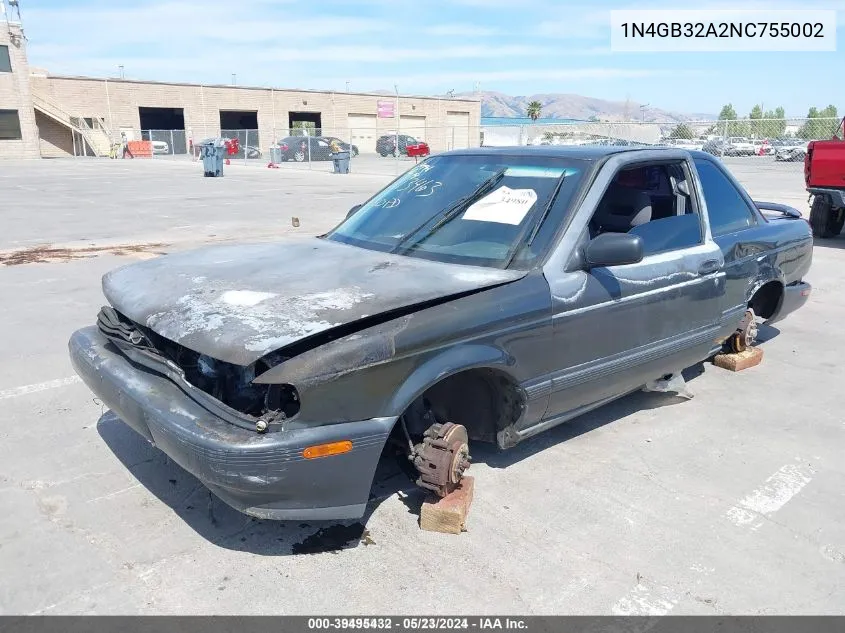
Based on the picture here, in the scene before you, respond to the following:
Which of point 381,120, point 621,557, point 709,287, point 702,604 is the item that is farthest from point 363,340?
point 381,120

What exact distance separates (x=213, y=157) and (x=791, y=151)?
26.8 meters

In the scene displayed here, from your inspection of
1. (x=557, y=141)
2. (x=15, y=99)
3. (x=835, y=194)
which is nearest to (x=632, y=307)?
(x=835, y=194)

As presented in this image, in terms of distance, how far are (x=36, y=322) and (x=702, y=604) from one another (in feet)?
18.6

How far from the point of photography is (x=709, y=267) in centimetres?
417

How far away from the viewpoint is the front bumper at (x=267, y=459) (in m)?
2.47

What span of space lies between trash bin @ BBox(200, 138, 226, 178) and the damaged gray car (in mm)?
22896

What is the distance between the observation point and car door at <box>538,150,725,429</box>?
3.37 m

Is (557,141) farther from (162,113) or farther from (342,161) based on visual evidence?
(162,113)

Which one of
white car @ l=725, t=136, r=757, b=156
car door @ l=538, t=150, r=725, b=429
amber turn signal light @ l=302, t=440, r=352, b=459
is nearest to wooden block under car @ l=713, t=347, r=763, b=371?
car door @ l=538, t=150, r=725, b=429

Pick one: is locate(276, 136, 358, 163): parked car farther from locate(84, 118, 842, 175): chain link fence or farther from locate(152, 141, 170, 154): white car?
locate(152, 141, 170, 154): white car

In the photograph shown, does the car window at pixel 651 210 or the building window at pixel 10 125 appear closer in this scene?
the car window at pixel 651 210

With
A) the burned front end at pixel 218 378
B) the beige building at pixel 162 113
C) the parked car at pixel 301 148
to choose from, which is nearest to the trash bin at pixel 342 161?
the beige building at pixel 162 113

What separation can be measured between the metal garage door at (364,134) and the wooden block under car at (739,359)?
52.2 meters
